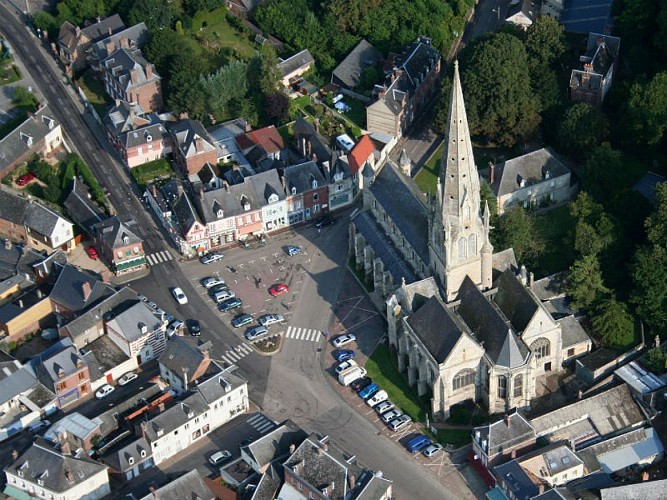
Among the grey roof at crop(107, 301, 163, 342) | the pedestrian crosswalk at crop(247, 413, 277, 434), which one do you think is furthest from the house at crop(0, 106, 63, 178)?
the pedestrian crosswalk at crop(247, 413, 277, 434)

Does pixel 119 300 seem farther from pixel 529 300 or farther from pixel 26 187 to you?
pixel 529 300

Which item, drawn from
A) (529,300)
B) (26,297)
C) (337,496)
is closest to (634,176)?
(529,300)

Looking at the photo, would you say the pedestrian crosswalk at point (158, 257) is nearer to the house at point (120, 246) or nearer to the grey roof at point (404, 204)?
the house at point (120, 246)

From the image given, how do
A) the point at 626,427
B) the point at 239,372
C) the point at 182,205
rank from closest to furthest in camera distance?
1. the point at 626,427
2. the point at 239,372
3. the point at 182,205

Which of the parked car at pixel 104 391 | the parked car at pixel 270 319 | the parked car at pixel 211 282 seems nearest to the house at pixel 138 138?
the parked car at pixel 211 282

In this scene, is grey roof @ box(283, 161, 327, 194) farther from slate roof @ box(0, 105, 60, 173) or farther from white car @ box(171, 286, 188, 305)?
slate roof @ box(0, 105, 60, 173)

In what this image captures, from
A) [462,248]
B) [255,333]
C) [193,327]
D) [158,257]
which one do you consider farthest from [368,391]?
[158,257]
